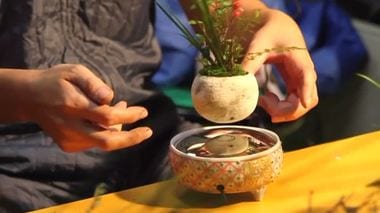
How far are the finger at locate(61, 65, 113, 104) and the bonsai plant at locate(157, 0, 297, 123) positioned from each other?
0.09 m

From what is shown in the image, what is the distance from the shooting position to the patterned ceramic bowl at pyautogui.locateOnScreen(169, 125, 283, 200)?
2.57ft

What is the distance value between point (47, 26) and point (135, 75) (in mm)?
182

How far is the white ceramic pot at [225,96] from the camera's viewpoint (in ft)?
2.52

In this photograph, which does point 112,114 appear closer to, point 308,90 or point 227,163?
point 227,163

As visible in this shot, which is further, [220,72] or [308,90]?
[308,90]

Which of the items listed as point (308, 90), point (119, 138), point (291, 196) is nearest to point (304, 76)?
point (308, 90)

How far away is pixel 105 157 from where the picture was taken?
1104 millimetres

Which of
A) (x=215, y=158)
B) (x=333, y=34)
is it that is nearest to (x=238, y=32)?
(x=215, y=158)

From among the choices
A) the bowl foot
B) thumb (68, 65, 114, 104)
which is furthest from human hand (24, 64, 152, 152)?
the bowl foot

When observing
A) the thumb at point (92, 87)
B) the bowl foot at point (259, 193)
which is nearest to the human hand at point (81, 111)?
the thumb at point (92, 87)

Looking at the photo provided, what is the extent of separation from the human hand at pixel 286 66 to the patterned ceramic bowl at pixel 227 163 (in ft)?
0.26

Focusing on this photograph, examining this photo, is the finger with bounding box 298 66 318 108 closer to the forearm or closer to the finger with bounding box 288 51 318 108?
the finger with bounding box 288 51 318 108

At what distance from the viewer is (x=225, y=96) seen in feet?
2.53

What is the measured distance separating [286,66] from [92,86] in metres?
0.28
